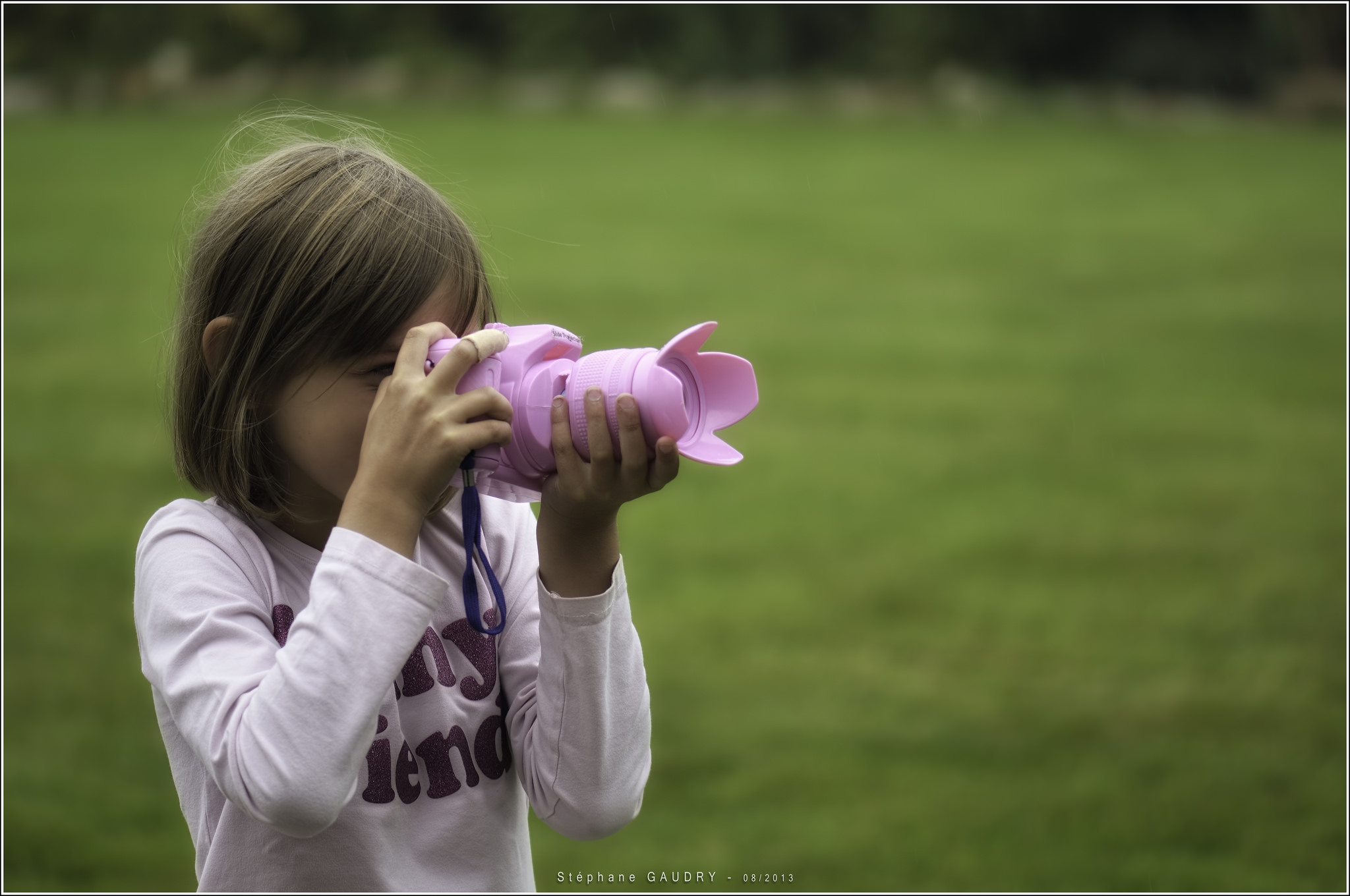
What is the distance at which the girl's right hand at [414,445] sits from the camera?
119 centimetres

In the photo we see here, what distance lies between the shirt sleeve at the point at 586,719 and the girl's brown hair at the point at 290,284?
1.08ft

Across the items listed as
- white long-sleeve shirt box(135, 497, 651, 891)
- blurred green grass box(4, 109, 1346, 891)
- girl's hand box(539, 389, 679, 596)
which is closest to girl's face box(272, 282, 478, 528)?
white long-sleeve shirt box(135, 497, 651, 891)

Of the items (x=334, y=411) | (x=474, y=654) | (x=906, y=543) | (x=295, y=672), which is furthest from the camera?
(x=906, y=543)

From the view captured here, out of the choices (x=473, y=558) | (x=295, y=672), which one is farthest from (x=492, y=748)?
(x=295, y=672)

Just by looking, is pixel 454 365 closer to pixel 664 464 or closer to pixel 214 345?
pixel 664 464

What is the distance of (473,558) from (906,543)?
4.12 meters

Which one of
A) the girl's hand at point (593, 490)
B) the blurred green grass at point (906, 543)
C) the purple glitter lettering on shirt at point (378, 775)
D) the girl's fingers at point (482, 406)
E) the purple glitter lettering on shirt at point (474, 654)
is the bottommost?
the blurred green grass at point (906, 543)

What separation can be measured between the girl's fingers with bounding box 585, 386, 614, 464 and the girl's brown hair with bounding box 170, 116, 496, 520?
285mm

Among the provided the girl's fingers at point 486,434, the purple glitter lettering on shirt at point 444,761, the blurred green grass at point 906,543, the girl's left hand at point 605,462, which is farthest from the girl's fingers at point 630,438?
the blurred green grass at point 906,543

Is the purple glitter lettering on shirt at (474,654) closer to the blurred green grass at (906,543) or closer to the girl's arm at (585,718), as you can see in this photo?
the girl's arm at (585,718)

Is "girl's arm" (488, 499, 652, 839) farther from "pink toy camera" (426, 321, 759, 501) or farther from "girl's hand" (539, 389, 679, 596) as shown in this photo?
"pink toy camera" (426, 321, 759, 501)

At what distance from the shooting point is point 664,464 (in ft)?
3.88

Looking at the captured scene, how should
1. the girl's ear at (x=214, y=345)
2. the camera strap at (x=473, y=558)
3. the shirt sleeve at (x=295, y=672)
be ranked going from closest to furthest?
the shirt sleeve at (x=295, y=672) < the camera strap at (x=473, y=558) < the girl's ear at (x=214, y=345)

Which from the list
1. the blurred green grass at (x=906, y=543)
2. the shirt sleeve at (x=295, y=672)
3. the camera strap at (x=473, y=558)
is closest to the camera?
the shirt sleeve at (x=295, y=672)
